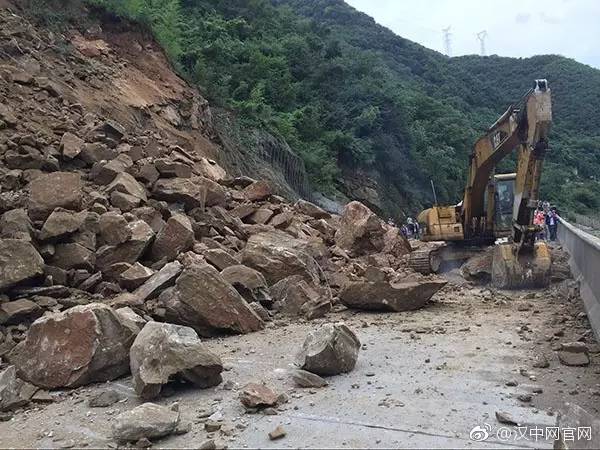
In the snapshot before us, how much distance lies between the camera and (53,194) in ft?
24.7

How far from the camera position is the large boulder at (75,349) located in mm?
4785

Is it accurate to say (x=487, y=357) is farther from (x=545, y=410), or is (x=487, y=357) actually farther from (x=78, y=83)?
(x=78, y=83)

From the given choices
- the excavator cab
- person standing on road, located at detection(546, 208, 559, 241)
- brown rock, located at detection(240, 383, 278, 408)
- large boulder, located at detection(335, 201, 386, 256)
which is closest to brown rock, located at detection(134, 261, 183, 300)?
brown rock, located at detection(240, 383, 278, 408)

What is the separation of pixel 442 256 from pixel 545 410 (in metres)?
8.76

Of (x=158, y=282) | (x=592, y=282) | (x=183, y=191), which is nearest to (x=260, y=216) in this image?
(x=183, y=191)

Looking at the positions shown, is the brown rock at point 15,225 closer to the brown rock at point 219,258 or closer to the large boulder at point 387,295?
the brown rock at point 219,258

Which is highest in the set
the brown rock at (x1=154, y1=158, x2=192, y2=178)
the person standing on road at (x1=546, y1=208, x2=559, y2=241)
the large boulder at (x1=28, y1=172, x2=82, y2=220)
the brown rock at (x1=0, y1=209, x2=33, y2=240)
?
the brown rock at (x1=154, y1=158, x2=192, y2=178)

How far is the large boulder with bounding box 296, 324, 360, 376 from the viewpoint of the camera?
15.8 feet

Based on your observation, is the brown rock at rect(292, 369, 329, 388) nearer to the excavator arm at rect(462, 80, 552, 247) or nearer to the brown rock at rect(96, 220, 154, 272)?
the brown rock at rect(96, 220, 154, 272)

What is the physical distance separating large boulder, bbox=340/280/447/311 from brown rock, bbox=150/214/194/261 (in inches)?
87.7

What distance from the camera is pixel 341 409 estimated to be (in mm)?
4141

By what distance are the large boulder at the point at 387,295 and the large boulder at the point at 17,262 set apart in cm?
376

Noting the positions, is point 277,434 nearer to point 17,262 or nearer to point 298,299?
point 298,299

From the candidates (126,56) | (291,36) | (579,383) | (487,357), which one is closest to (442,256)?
(487,357)
